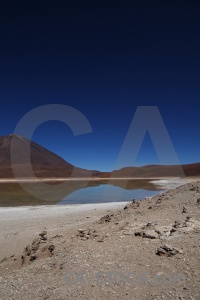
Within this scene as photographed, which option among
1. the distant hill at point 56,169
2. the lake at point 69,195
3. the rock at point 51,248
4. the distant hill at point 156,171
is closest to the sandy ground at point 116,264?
the rock at point 51,248

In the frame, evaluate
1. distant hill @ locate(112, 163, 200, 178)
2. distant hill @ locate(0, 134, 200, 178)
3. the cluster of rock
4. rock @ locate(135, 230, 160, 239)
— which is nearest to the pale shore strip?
the cluster of rock

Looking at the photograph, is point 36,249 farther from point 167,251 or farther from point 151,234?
point 167,251

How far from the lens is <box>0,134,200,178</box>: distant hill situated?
94.7 metres

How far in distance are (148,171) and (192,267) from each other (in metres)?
98.1

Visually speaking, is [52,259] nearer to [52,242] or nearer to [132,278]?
[52,242]

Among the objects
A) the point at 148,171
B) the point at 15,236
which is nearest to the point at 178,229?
the point at 15,236

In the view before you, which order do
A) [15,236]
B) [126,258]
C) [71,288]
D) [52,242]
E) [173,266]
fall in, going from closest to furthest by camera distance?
1. [71,288]
2. [173,266]
3. [126,258]
4. [52,242]
5. [15,236]

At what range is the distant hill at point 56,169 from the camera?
311ft

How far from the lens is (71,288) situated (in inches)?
195

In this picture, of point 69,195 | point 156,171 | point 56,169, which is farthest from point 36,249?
point 56,169

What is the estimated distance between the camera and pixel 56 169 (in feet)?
385

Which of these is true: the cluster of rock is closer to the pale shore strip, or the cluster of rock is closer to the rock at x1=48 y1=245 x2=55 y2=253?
the rock at x1=48 y1=245 x2=55 y2=253

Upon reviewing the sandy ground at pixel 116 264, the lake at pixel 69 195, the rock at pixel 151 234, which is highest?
the lake at pixel 69 195

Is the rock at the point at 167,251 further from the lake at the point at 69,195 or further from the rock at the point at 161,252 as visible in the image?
the lake at the point at 69,195
